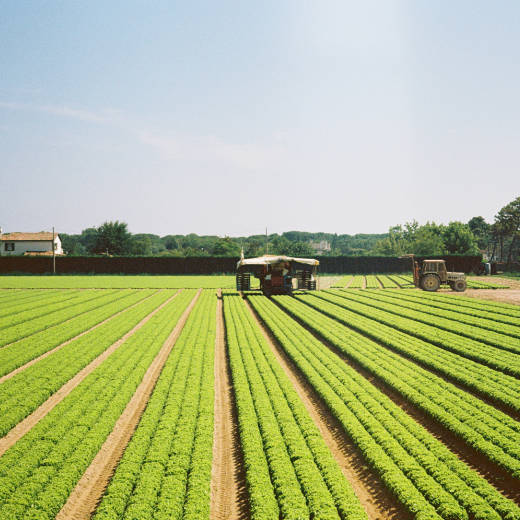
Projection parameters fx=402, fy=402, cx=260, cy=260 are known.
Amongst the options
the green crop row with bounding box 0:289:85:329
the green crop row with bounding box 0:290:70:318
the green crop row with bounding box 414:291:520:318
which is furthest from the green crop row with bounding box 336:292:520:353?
the green crop row with bounding box 0:290:70:318

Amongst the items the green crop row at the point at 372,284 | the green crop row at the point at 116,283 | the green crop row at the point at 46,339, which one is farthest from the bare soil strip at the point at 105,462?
the green crop row at the point at 372,284

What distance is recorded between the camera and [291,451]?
7715 millimetres

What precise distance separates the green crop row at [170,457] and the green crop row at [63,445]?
76 centimetres

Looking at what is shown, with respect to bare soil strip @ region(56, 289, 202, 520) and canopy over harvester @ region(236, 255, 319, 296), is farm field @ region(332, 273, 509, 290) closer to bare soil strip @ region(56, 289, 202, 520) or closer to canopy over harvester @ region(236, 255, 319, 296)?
canopy over harvester @ region(236, 255, 319, 296)

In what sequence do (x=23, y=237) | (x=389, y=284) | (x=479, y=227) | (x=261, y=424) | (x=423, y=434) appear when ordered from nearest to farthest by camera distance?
(x=423, y=434) < (x=261, y=424) < (x=389, y=284) < (x=23, y=237) < (x=479, y=227)

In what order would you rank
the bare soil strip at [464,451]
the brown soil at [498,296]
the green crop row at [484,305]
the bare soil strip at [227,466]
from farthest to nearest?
the brown soil at [498,296] < the green crop row at [484,305] < the bare soil strip at [464,451] < the bare soil strip at [227,466]

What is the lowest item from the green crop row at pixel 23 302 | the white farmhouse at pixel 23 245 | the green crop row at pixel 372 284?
the green crop row at pixel 23 302

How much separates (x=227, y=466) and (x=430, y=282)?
101 ft

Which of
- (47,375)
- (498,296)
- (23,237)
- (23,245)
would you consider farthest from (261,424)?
(23,237)

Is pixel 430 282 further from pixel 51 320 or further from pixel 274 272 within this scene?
pixel 51 320

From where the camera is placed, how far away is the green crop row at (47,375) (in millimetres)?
9898

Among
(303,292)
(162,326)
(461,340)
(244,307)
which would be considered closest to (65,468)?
(162,326)

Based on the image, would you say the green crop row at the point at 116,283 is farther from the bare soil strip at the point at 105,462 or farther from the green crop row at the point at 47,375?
the bare soil strip at the point at 105,462

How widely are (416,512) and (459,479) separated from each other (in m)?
1.27
